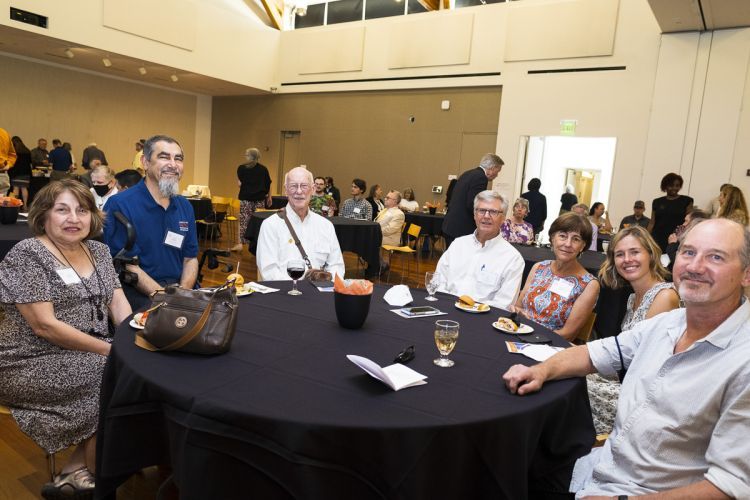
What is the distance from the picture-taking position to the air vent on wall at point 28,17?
8605 mm

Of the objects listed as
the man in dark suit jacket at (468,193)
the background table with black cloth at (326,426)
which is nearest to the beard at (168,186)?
the background table with black cloth at (326,426)

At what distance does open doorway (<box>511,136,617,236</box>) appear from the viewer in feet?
32.1

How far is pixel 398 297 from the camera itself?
7.82 feet

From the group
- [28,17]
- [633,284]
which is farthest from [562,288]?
Answer: [28,17]

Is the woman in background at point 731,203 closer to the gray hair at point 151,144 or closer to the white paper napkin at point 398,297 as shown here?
the white paper napkin at point 398,297

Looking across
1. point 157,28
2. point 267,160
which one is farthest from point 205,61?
point 267,160

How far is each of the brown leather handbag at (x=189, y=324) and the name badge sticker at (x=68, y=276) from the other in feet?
2.33

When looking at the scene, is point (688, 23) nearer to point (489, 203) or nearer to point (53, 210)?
point (489, 203)

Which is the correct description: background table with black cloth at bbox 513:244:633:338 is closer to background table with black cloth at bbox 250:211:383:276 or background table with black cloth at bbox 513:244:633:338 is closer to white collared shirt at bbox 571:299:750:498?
white collared shirt at bbox 571:299:750:498

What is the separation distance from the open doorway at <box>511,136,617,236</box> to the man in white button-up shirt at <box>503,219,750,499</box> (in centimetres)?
888

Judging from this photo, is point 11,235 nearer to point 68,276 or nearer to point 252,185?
point 68,276

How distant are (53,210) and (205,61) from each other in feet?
35.0

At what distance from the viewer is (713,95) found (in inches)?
319

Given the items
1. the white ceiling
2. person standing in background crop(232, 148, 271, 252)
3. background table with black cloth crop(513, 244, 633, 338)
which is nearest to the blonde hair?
background table with black cloth crop(513, 244, 633, 338)
